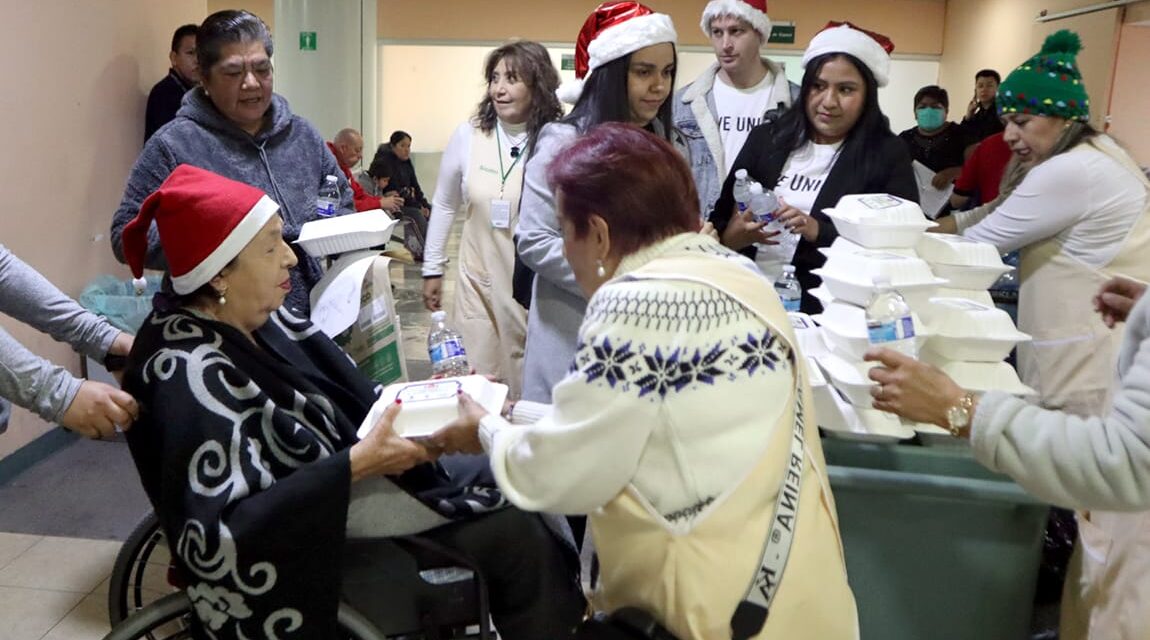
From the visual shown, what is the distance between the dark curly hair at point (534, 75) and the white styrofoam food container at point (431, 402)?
4.54 feet

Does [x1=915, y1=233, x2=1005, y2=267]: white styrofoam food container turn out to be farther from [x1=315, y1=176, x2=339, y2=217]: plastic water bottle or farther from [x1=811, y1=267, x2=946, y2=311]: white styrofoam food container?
[x1=315, y1=176, x2=339, y2=217]: plastic water bottle

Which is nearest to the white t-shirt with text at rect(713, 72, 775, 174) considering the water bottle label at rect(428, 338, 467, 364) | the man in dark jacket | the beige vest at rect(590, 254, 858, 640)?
the water bottle label at rect(428, 338, 467, 364)

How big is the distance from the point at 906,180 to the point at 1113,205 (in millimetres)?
551

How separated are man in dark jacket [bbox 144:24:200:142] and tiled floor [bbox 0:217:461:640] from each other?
1862 mm

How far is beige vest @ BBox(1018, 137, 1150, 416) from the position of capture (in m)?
2.47

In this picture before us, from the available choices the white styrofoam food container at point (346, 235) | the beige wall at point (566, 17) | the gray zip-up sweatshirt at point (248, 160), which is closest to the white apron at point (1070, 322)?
the white styrofoam food container at point (346, 235)

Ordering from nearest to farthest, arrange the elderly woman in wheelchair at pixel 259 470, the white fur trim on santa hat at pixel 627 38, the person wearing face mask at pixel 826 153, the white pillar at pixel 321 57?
1. the elderly woman in wheelchair at pixel 259 470
2. the white fur trim on santa hat at pixel 627 38
3. the person wearing face mask at pixel 826 153
4. the white pillar at pixel 321 57

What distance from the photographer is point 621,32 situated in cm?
229

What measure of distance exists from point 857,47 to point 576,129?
0.78 meters

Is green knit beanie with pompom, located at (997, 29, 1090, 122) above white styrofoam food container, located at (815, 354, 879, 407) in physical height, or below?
above

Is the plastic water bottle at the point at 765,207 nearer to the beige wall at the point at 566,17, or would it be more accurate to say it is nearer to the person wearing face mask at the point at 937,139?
the person wearing face mask at the point at 937,139

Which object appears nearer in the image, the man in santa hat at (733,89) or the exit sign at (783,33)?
the man in santa hat at (733,89)

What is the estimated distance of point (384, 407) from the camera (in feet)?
5.46

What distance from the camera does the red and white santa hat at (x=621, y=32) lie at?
Result: 228 centimetres
